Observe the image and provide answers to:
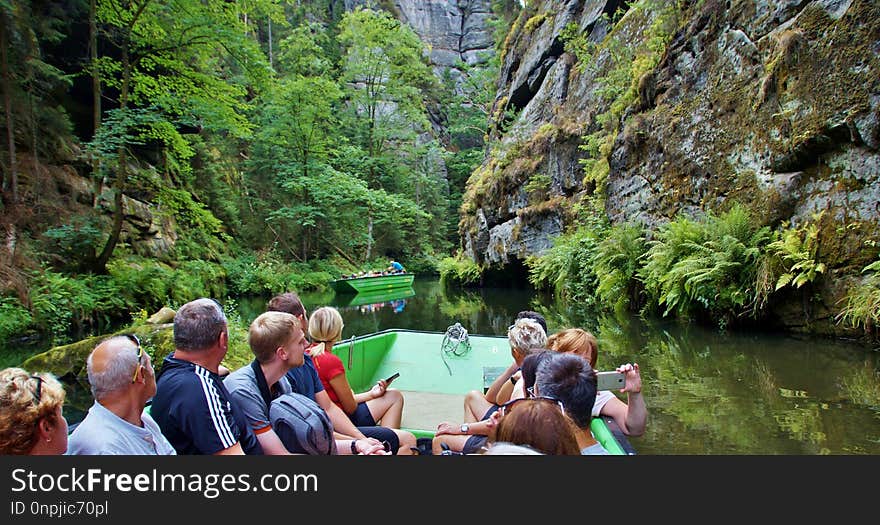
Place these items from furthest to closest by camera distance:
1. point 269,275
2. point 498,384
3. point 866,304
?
point 269,275 < point 866,304 < point 498,384

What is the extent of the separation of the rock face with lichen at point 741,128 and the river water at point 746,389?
4.10ft

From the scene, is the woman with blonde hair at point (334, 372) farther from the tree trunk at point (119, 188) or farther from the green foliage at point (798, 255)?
the tree trunk at point (119, 188)

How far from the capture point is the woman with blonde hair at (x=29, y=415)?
1386 millimetres

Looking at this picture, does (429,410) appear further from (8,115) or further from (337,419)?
(8,115)

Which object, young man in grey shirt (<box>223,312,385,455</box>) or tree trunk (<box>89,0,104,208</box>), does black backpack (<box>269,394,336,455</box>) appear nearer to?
young man in grey shirt (<box>223,312,385,455</box>)

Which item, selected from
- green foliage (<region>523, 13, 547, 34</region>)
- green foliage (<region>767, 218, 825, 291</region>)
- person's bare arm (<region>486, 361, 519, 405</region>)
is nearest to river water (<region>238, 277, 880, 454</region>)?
green foliage (<region>767, 218, 825, 291</region>)

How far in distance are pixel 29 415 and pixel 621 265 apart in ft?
34.1

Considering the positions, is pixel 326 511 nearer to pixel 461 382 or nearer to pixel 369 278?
pixel 461 382

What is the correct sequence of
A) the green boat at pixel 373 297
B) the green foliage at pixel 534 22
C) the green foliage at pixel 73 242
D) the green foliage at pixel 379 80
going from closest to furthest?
the green foliage at pixel 73 242, the green boat at pixel 373 297, the green foliage at pixel 534 22, the green foliage at pixel 379 80

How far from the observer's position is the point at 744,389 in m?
4.78

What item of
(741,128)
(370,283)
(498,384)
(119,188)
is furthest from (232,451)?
(370,283)

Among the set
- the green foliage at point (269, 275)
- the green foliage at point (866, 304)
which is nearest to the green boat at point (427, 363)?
the green foliage at point (866, 304)

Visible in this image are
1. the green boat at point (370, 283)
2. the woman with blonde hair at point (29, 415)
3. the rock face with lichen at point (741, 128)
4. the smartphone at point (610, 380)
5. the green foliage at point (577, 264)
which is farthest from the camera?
the green boat at point (370, 283)

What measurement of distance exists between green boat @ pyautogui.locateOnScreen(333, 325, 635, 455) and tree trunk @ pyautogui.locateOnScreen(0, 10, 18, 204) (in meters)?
8.50
